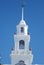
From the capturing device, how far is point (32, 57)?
122 m

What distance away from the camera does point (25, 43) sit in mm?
123500

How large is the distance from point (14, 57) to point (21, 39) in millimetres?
4303

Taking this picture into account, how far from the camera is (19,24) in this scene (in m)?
125

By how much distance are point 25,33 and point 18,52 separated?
4.63 m

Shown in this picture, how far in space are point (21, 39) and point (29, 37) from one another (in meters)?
1.77

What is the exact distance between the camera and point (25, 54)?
400ft

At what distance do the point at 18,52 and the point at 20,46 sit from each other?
1.90m

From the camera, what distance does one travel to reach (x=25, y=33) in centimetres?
12425

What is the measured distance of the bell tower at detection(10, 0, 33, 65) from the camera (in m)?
122

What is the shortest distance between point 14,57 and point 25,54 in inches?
94.8

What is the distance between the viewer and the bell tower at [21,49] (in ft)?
400

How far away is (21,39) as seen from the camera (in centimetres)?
12362

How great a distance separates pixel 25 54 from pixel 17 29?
247 inches

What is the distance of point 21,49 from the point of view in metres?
123
